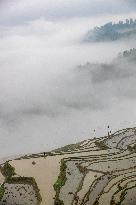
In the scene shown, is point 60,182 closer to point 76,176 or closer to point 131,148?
point 76,176

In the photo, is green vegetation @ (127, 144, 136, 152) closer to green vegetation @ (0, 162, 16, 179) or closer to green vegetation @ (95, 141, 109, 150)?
green vegetation @ (95, 141, 109, 150)

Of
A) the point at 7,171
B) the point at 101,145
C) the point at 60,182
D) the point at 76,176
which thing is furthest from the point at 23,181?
the point at 101,145

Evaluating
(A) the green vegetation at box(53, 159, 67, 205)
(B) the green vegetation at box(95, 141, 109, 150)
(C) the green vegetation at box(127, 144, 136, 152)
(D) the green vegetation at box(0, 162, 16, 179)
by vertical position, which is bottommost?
(A) the green vegetation at box(53, 159, 67, 205)

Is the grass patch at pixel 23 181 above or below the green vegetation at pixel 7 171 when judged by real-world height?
below

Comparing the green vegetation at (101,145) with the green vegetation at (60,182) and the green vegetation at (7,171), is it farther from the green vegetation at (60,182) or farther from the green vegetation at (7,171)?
the green vegetation at (7,171)

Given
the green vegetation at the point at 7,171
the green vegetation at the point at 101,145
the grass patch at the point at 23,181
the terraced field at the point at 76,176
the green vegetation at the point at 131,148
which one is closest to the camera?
the terraced field at the point at 76,176

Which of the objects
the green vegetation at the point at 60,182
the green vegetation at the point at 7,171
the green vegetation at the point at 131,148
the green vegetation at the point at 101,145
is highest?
the green vegetation at the point at 101,145

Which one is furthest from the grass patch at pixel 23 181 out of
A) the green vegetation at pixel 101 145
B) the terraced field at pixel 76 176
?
the green vegetation at pixel 101 145

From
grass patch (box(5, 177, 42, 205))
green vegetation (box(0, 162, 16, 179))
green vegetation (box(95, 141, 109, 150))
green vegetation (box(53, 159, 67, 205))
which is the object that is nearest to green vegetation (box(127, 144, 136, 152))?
green vegetation (box(95, 141, 109, 150))
